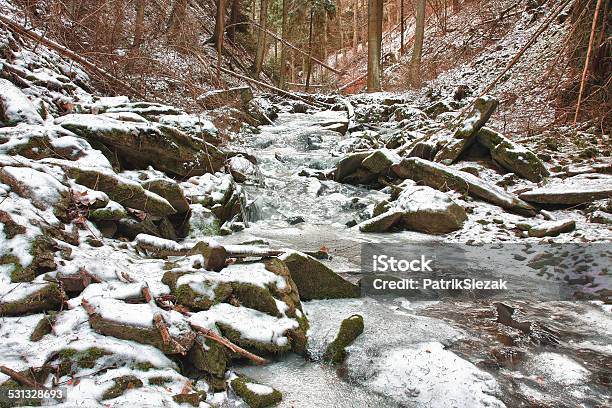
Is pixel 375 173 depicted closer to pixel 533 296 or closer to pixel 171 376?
pixel 533 296

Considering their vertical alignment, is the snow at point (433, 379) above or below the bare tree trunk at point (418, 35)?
below

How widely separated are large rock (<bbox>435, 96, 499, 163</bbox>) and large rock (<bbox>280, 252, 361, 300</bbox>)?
19.0ft

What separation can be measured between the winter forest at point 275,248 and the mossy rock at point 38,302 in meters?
Result: 0.01

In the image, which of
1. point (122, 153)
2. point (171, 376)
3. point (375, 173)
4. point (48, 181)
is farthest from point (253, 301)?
point (375, 173)

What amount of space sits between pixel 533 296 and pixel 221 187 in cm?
492

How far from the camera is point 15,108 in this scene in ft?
17.5

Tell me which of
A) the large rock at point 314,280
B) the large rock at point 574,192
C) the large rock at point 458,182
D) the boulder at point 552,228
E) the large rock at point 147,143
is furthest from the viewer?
the large rock at point 458,182

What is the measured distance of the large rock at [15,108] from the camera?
521cm

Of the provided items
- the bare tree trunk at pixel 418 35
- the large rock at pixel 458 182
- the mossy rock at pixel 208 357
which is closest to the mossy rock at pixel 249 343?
the mossy rock at pixel 208 357


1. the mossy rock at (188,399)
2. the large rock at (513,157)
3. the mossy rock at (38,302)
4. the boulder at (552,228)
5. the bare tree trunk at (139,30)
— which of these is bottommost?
the mossy rock at (188,399)

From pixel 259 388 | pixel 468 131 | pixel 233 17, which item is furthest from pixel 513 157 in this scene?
pixel 233 17

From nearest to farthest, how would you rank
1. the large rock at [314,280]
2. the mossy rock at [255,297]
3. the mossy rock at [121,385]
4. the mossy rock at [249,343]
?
the mossy rock at [121,385], the mossy rock at [249,343], the mossy rock at [255,297], the large rock at [314,280]

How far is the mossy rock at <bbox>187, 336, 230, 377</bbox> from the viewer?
2711 millimetres

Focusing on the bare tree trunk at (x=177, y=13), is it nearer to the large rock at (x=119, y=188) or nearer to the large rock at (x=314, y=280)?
the large rock at (x=119, y=188)
